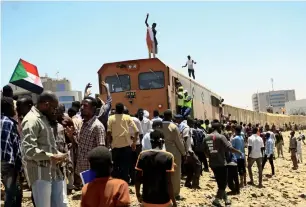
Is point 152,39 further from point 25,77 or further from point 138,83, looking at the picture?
point 25,77

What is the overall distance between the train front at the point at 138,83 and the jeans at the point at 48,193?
27.4ft

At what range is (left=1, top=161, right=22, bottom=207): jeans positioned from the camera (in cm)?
439

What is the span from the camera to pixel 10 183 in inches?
175

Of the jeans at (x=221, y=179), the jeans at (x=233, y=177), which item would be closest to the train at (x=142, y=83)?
the jeans at (x=233, y=177)

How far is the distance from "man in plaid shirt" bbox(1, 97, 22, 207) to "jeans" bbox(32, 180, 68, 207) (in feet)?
1.58

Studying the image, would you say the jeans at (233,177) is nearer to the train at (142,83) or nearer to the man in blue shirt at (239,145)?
the man in blue shirt at (239,145)

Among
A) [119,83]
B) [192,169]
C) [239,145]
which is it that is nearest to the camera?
[192,169]

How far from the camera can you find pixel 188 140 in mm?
9008

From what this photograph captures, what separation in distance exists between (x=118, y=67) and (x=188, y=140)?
543 centimetres

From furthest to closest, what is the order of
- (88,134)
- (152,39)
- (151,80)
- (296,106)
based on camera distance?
(296,106), (152,39), (151,80), (88,134)

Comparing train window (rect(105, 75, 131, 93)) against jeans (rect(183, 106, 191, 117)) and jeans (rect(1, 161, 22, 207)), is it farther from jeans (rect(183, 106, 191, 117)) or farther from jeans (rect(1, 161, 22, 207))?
jeans (rect(1, 161, 22, 207))

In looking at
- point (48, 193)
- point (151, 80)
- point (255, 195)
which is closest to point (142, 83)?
point (151, 80)

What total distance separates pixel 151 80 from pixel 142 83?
13.6 inches

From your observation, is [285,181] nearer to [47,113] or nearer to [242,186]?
[242,186]
